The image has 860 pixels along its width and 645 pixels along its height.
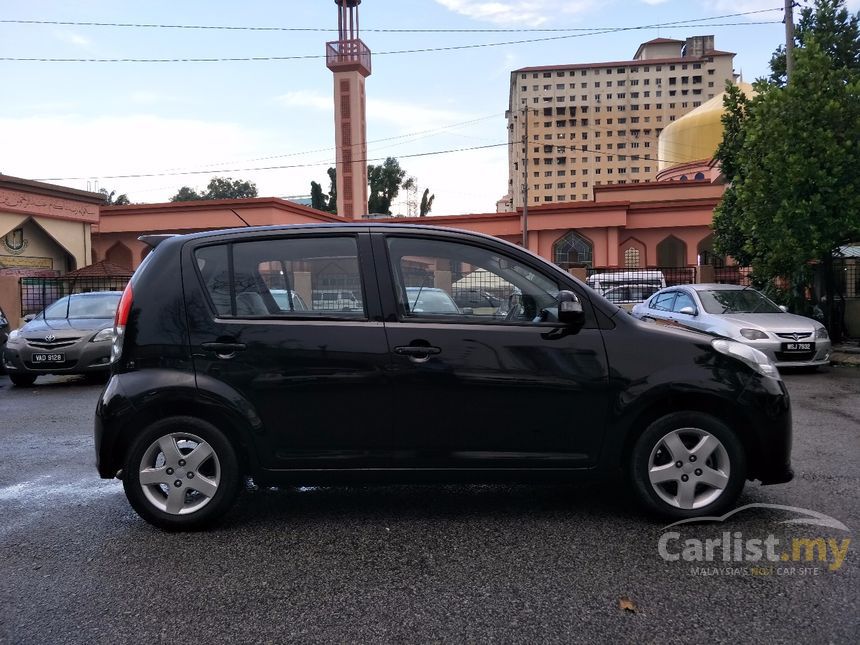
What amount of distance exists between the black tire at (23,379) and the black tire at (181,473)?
859cm

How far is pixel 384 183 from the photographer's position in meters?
63.5

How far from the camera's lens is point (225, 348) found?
383 centimetres

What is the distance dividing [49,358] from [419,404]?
8669mm

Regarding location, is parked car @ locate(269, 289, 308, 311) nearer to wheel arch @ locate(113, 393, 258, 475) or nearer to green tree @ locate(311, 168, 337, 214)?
wheel arch @ locate(113, 393, 258, 475)

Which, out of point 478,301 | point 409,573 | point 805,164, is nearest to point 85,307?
point 478,301

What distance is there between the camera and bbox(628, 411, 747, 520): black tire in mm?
3816

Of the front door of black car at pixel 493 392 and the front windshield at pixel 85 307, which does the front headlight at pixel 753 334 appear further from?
the front windshield at pixel 85 307

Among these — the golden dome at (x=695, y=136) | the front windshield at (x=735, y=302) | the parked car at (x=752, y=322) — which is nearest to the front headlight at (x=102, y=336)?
the parked car at (x=752, y=322)

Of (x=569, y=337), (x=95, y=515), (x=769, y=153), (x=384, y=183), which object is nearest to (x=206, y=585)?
(x=95, y=515)

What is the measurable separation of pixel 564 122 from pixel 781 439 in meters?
126

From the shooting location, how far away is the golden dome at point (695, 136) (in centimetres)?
4469

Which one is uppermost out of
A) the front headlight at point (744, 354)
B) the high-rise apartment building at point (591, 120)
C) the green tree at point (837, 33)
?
the high-rise apartment building at point (591, 120)

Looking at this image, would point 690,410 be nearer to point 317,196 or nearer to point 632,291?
point 632,291

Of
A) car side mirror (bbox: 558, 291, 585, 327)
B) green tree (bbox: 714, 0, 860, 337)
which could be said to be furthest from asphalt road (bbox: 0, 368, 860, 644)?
green tree (bbox: 714, 0, 860, 337)
